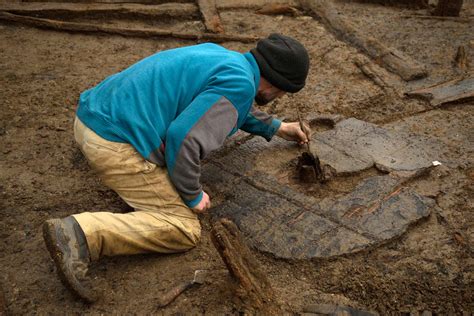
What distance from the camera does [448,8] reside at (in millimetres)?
6105

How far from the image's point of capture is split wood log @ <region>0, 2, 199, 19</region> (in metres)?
5.78

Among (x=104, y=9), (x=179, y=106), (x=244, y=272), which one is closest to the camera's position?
(x=244, y=272)

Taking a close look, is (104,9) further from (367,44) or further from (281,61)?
(281,61)

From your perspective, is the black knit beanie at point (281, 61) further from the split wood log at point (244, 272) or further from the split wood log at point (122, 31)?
the split wood log at point (122, 31)

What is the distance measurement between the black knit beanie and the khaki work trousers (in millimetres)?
811

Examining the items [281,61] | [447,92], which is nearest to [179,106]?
[281,61]

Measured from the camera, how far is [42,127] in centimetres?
421

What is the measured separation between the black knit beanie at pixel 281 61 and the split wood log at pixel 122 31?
2.69m

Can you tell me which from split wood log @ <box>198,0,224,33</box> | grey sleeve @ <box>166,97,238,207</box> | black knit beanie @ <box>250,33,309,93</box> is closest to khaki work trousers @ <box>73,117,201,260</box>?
grey sleeve @ <box>166,97,238,207</box>

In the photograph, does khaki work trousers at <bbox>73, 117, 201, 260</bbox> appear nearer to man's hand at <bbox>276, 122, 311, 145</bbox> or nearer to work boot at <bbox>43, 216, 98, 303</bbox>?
work boot at <bbox>43, 216, 98, 303</bbox>

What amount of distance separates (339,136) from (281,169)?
642 mm

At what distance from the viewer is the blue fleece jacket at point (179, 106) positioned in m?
2.71

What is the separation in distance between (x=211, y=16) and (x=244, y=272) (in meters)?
3.98

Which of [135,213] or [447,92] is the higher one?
[135,213]
